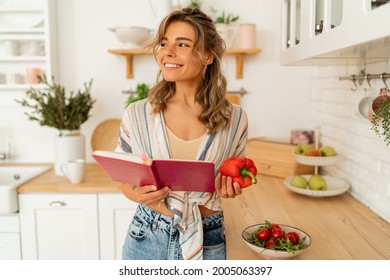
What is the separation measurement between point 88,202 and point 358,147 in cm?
105

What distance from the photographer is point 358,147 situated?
136 centimetres

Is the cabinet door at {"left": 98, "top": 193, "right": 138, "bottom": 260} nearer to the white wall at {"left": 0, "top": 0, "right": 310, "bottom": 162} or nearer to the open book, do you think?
the white wall at {"left": 0, "top": 0, "right": 310, "bottom": 162}

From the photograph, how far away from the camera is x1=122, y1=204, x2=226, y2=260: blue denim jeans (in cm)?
99

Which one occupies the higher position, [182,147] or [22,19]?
[22,19]

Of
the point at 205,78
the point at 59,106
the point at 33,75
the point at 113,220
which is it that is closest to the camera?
the point at 205,78

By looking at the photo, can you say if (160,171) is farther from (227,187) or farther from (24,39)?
(24,39)

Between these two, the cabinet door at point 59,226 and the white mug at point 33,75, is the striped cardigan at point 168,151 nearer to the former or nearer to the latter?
the cabinet door at point 59,226

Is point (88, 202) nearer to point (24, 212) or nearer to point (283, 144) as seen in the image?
point (24, 212)

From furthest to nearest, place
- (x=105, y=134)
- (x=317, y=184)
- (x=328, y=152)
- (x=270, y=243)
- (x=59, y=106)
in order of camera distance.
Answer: (x=105, y=134)
(x=59, y=106)
(x=328, y=152)
(x=317, y=184)
(x=270, y=243)

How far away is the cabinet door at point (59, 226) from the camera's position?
1.58 meters

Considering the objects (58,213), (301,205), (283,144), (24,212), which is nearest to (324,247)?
(301,205)

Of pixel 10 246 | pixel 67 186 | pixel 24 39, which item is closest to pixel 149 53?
pixel 24 39

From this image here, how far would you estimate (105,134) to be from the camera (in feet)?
6.34

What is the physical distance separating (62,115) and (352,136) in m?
1.21
